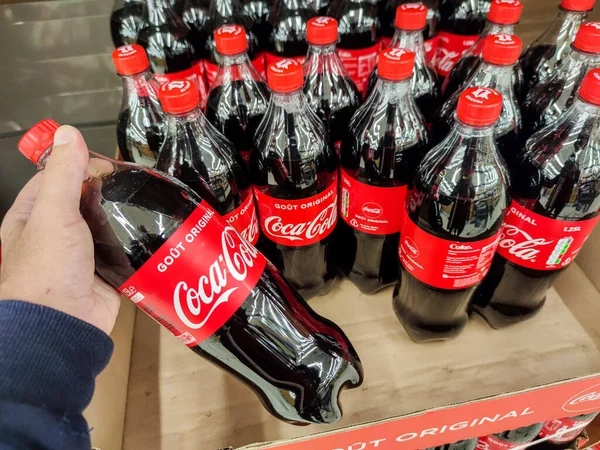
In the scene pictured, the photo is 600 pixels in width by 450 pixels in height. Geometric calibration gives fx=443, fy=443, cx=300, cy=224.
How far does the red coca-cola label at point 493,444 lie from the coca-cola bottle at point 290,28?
1.03 m

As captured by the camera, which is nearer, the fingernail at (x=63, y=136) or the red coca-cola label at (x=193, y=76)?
the fingernail at (x=63, y=136)

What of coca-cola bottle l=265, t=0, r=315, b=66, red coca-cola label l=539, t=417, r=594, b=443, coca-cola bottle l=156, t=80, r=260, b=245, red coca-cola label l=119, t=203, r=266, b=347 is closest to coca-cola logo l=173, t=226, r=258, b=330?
red coca-cola label l=119, t=203, r=266, b=347

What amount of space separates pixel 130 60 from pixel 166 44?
0.85 ft

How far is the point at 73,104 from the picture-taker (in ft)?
4.79

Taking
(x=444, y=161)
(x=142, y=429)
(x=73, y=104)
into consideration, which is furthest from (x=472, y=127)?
Result: (x=73, y=104)

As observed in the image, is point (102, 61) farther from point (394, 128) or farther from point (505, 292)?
point (505, 292)

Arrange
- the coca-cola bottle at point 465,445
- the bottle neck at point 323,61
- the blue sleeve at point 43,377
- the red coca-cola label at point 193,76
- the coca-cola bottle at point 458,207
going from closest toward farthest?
the blue sleeve at point 43,377 < the coca-cola bottle at point 458,207 < the bottle neck at point 323,61 < the red coca-cola label at point 193,76 < the coca-cola bottle at point 465,445

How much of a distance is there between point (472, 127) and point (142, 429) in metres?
0.77

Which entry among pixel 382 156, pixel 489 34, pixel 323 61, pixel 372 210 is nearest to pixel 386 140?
pixel 382 156

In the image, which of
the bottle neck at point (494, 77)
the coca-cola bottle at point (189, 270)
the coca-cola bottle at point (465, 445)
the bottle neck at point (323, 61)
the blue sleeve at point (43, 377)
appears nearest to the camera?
the blue sleeve at point (43, 377)

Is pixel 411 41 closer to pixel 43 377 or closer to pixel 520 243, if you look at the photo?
pixel 520 243

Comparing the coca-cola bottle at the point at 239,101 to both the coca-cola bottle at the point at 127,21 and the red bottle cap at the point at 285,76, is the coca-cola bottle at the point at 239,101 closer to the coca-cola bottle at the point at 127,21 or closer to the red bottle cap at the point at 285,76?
the red bottle cap at the point at 285,76

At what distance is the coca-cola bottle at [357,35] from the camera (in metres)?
1.00

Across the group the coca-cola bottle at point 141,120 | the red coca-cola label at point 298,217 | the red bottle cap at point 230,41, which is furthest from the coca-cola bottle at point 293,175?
the coca-cola bottle at point 141,120
